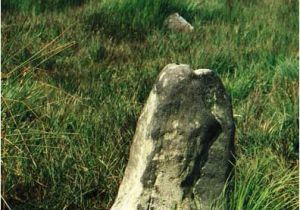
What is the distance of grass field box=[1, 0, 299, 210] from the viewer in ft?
9.49

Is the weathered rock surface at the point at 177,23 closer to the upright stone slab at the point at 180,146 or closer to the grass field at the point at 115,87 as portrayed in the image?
the grass field at the point at 115,87

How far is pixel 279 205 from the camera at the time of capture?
2.72 meters

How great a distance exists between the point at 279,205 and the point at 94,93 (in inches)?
64.7

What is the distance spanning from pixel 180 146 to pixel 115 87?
1603 mm

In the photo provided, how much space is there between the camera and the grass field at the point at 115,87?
2.89 metres

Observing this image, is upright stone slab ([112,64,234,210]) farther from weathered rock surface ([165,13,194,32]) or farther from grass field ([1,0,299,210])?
weathered rock surface ([165,13,194,32])

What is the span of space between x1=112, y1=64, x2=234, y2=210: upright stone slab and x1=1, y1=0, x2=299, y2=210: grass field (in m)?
0.13

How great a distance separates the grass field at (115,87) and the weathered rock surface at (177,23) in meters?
0.09

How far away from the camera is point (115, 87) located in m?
4.16

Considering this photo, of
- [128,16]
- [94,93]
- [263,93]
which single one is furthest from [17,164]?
[128,16]

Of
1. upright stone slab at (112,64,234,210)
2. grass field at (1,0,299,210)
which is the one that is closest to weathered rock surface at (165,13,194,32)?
grass field at (1,0,299,210)

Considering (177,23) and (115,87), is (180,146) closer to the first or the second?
(115,87)

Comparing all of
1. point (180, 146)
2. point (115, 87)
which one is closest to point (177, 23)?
point (115, 87)

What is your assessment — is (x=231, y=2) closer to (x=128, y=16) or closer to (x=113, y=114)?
(x=128, y=16)
